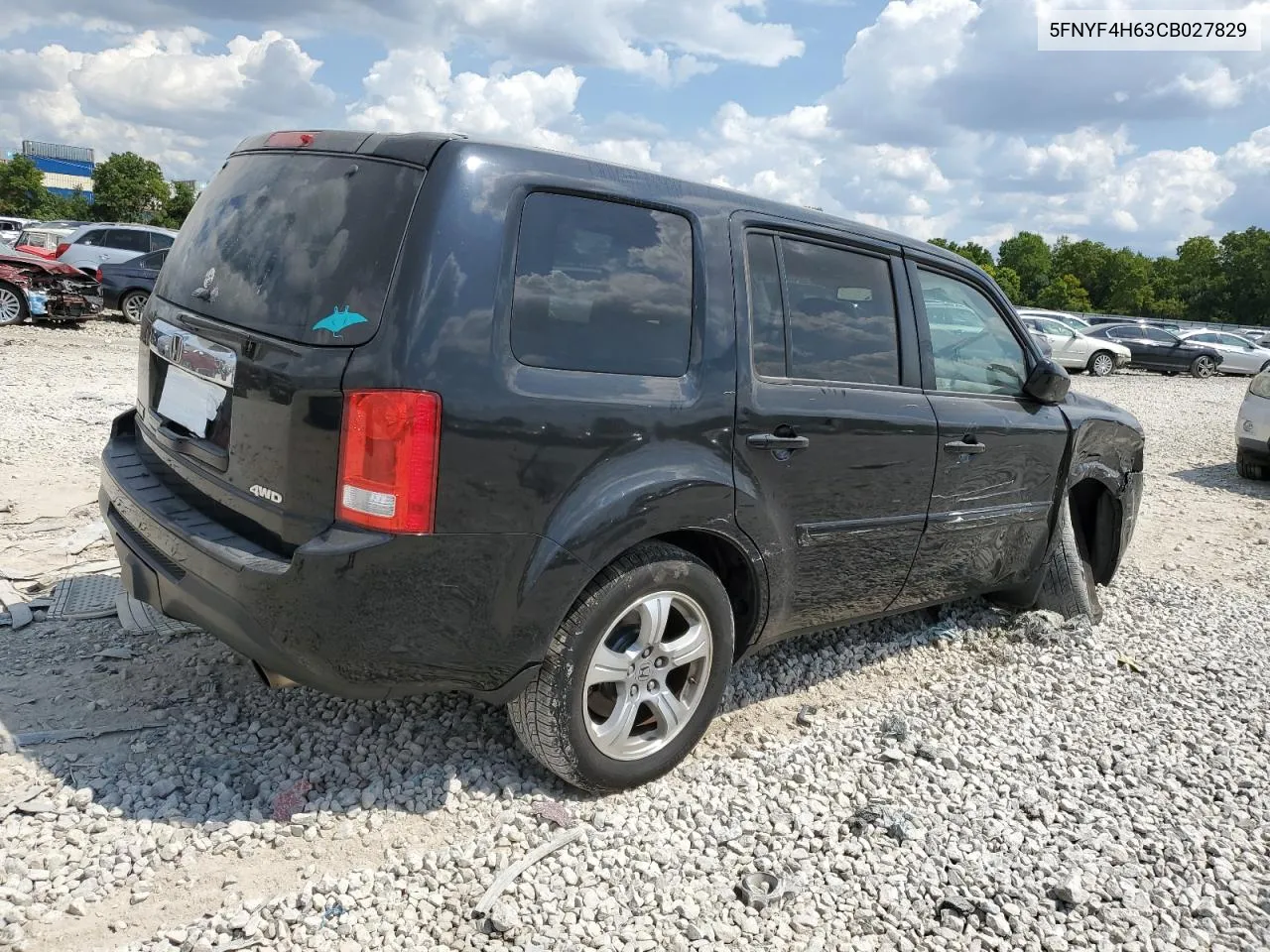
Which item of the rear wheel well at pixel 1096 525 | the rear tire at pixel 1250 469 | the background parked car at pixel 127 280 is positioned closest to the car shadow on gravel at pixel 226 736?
the rear wheel well at pixel 1096 525

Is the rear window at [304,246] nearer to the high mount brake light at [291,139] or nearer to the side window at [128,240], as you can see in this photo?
the high mount brake light at [291,139]

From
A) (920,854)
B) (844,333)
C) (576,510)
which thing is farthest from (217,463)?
(920,854)

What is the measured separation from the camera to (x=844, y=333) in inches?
147

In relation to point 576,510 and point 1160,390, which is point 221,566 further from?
point 1160,390

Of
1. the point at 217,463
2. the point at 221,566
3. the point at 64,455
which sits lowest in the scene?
the point at 64,455

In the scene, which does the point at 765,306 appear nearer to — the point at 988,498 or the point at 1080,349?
the point at 988,498

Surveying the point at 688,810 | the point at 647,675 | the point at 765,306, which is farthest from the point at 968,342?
the point at 688,810

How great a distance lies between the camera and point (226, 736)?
3.41 m

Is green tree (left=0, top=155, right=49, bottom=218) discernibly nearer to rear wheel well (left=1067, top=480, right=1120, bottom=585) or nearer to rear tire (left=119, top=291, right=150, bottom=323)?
rear tire (left=119, top=291, right=150, bottom=323)

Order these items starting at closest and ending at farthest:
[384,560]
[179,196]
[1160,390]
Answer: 1. [384,560]
2. [1160,390]
3. [179,196]

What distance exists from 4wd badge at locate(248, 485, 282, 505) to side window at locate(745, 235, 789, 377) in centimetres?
158

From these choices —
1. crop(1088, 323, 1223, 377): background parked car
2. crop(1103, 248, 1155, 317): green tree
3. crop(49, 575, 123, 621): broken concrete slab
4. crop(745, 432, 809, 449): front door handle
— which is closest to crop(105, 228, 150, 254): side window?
crop(49, 575, 123, 621): broken concrete slab

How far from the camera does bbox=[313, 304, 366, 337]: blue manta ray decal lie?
8.72 feet

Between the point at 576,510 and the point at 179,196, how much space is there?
93749 millimetres
